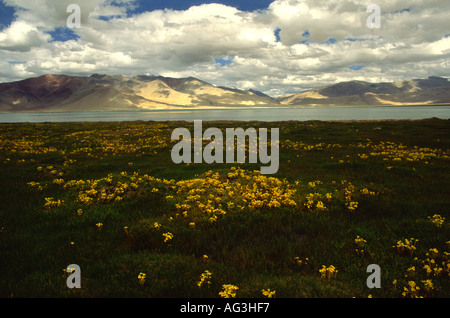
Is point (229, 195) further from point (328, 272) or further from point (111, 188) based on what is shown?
point (328, 272)

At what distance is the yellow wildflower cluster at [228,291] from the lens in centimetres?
592

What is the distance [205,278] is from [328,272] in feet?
11.1

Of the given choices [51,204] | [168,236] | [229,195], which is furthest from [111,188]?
[229,195]

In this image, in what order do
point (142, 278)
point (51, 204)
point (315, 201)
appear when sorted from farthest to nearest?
point (315, 201) < point (51, 204) < point (142, 278)

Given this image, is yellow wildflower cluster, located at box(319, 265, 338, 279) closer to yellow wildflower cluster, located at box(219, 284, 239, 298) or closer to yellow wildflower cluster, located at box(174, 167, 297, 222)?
yellow wildflower cluster, located at box(219, 284, 239, 298)

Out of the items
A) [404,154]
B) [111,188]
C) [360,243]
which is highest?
[404,154]

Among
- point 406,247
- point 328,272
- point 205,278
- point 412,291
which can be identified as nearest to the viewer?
point 412,291

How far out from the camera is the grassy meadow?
6586mm

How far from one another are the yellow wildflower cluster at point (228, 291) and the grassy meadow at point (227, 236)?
0.13 ft

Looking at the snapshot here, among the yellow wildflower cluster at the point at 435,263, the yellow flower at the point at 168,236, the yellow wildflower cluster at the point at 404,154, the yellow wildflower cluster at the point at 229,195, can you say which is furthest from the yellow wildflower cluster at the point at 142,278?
the yellow wildflower cluster at the point at 404,154

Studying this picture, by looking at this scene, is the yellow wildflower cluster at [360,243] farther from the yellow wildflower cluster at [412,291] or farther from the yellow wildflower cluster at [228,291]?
the yellow wildflower cluster at [228,291]

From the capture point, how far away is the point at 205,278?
6.84 meters

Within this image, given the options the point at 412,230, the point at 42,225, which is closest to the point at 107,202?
the point at 42,225
